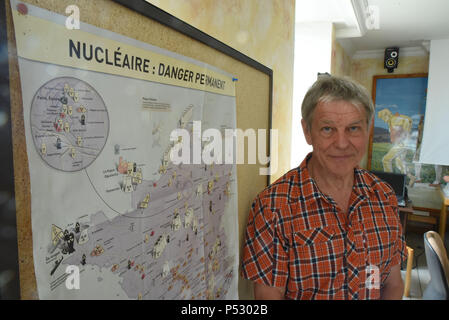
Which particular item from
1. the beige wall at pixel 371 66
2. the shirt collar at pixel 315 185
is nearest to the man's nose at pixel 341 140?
the shirt collar at pixel 315 185

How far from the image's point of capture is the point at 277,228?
913 mm

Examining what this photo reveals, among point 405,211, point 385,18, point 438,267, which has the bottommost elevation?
point 405,211

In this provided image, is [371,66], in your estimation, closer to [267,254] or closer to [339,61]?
[339,61]

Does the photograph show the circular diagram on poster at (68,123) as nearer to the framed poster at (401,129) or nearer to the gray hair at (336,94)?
the gray hair at (336,94)

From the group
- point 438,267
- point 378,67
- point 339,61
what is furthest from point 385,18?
point 438,267

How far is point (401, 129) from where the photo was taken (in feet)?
13.8

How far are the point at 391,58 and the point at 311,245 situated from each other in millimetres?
4091

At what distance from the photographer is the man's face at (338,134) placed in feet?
3.04

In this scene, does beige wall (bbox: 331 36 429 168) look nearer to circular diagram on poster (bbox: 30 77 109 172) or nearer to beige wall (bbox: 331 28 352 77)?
beige wall (bbox: 331 28 352 77)

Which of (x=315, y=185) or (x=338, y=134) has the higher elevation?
(x=338, y=134)

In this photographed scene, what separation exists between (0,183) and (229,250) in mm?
678

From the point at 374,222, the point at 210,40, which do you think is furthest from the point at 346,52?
the point at 210,40

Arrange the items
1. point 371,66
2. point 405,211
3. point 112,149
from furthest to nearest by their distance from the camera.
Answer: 1. point 371,66
2. point 405,211
3. point 112,149

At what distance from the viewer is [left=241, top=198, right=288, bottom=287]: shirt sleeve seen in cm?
90
